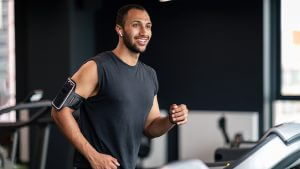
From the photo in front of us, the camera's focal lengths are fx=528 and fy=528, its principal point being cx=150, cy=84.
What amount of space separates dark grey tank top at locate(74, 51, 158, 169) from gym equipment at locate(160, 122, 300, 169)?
A: 0.82 metres

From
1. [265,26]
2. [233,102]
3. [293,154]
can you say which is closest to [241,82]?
[233,102]

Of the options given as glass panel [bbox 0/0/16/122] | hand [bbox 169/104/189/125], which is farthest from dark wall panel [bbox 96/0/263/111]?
hand [bbox 169/104/189/125]

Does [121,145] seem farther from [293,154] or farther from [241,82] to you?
[241,82]

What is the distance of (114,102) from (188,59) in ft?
12.1

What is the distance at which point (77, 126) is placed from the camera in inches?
77.5

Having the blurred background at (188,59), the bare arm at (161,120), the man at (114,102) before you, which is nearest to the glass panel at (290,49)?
the blurred background at (188,59)

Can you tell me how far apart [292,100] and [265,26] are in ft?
2.54

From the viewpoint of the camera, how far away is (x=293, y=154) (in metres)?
1.26

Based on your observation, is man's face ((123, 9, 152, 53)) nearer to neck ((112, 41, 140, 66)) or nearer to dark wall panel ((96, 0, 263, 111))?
neck ((112, 41, 140, 66))

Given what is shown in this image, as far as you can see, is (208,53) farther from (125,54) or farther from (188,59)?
(125,54)

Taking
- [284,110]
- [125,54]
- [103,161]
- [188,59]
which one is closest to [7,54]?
[188,59]

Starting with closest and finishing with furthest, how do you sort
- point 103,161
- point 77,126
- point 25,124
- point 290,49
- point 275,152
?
1. point 275,152
2. point 103,161
3. point 77,126
4. point 25,124
5. point 290,49

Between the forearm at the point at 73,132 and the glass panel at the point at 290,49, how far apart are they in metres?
3.62

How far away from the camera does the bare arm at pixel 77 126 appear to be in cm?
187
